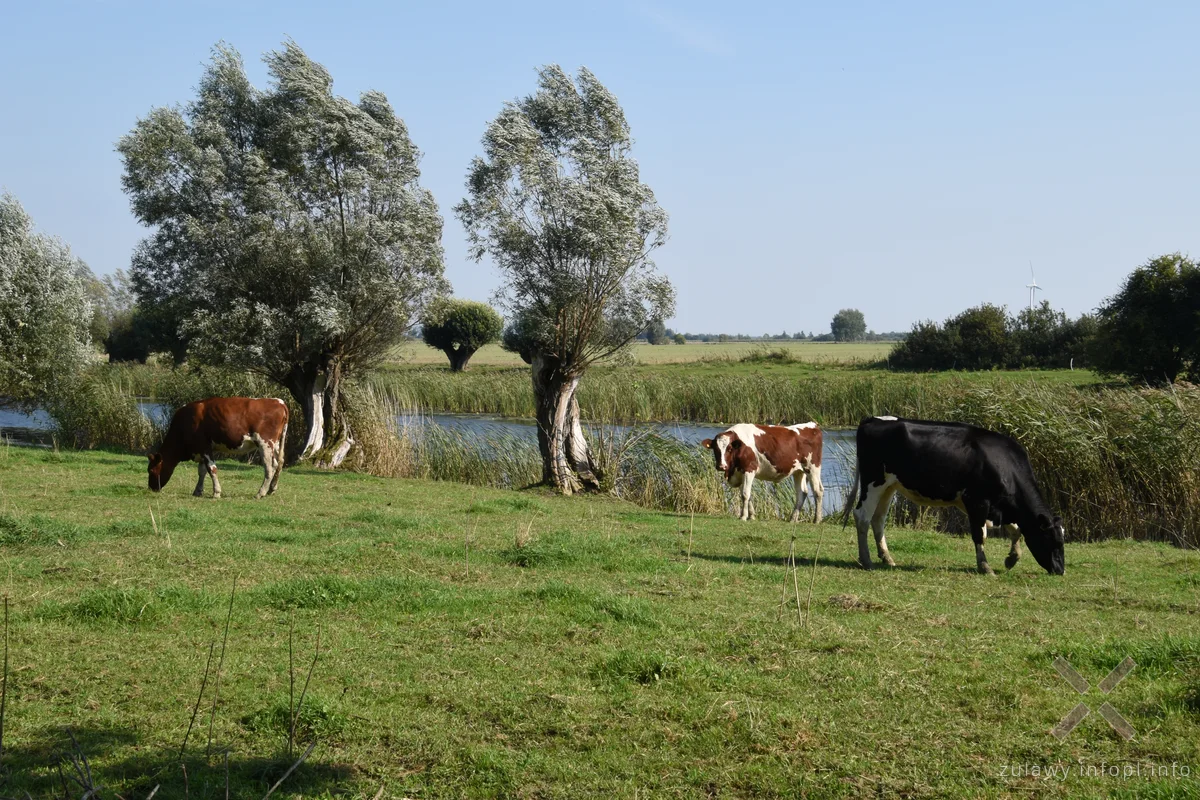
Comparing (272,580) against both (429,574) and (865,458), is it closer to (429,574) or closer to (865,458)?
(429,574)

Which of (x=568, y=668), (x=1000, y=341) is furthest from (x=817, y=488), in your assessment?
(x=1000, y=341)

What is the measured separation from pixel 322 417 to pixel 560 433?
6.53 m

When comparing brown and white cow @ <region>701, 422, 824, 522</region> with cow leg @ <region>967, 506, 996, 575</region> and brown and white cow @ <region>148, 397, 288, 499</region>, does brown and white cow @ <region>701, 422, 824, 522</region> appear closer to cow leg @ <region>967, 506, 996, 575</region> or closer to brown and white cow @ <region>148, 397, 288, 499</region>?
cow leg @ <region>967, 506, 996, 575</region>

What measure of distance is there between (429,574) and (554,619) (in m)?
2.24

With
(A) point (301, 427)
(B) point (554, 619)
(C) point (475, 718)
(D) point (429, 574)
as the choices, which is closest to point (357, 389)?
(A) point (301, 427)

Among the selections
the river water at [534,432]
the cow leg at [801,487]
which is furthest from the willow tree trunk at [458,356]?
the cow leg at [801,487]

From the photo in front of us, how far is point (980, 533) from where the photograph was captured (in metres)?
11.8

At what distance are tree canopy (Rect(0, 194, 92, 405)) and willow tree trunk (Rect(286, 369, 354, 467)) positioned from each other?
6870mm

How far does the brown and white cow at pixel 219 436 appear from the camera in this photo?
57.7 ft

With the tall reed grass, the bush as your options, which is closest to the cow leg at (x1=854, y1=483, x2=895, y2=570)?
the tall reed grass

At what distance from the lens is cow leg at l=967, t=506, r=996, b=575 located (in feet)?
38.3

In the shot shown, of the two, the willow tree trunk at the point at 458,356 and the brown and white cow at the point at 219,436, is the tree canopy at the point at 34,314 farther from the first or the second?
the willow tree trunk at the point at 458,356

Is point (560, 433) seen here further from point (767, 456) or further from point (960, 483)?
point (960, 483)

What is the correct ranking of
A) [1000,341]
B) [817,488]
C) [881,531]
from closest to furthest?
[881,531] → [817,488] → [1000,341]
